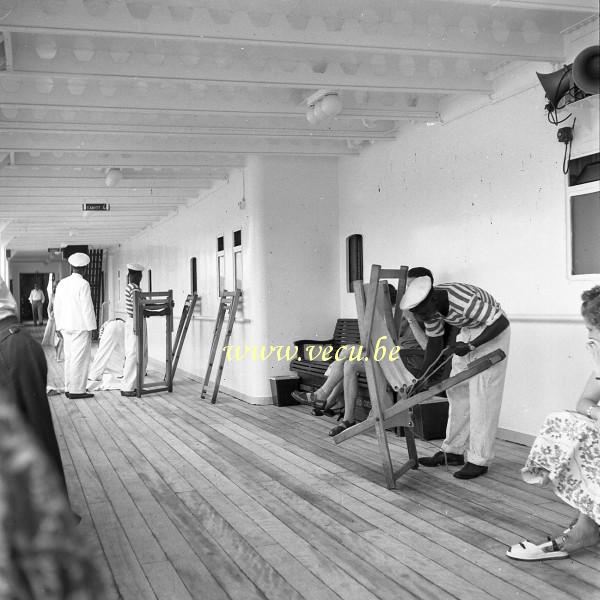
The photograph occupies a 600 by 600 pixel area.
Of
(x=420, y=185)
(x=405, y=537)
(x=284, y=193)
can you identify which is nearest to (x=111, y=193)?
(x=284, y=193)

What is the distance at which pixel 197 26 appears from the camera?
407cm

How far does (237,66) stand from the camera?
5078mm

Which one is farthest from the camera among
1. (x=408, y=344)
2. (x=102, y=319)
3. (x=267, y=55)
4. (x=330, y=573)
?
(x=102, y=319)

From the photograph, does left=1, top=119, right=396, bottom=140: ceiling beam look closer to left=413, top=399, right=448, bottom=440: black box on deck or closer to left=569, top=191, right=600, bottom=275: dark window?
left=569, top=191, right=600, bottom=275: dark window

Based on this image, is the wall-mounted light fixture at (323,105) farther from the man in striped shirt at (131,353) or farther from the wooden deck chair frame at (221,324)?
the man in striped shirt at (131,353)

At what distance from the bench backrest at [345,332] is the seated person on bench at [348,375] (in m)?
1.12

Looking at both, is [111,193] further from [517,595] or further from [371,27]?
[517,595]

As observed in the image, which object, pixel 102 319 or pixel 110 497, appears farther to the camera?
pixel 102 319

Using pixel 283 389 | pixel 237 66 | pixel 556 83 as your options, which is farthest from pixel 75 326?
pixel 556 83

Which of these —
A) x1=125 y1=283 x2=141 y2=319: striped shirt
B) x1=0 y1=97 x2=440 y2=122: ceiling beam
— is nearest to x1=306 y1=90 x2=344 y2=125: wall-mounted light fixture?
x1=0 y1=97 x2=440 y2=122: ceiling beam

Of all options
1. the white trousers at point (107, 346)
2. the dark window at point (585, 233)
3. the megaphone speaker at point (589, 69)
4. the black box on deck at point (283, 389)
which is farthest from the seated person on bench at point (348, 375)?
the white trousers at point (107, 346)

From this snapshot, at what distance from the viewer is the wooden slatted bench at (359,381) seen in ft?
18.7

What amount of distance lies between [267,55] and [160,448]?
3109mm

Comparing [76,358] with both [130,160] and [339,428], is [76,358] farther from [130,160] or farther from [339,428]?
[339,428]
